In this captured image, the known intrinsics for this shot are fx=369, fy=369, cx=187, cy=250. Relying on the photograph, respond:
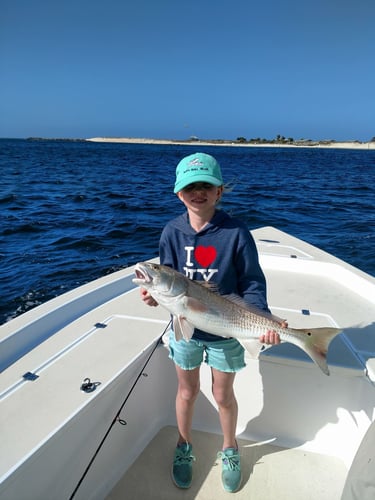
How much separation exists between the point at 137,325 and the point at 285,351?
1240 mm

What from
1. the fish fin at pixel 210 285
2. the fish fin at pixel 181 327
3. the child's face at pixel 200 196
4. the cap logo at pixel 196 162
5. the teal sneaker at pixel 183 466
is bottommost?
the teal sneaker at pixel 183 466

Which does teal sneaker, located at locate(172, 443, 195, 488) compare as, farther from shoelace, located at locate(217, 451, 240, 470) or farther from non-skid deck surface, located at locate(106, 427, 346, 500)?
shoelace, located at locate(217, 451, 240, 470)

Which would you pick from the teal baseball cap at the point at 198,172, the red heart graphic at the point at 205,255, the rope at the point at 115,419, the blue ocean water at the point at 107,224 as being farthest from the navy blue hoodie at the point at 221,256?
the blue ocean water at the point at 107,224

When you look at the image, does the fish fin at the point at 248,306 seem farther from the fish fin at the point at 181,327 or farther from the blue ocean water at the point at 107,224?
the blue ocean water at the point at 107,224

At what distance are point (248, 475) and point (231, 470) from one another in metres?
0.26

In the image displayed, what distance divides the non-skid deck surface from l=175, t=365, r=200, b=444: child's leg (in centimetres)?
35

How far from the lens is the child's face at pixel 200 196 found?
7.61 ft

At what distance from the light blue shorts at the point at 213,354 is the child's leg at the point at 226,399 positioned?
70 millimetres

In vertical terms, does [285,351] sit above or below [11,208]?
above

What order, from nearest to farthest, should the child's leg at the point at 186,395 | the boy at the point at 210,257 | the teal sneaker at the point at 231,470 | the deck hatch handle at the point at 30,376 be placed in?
the boy at the point at 210,257
the deck hatch handle at the point at 30,376
the child's leg at the point at 186,395
the teal sneaker at the point at 231,470

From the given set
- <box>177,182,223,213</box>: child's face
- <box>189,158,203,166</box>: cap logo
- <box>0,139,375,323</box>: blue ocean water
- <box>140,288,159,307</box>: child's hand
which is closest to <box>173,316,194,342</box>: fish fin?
<box>140,288,159,307</box>: child's hand

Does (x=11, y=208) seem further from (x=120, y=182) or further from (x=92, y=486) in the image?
(x=92, y=486)

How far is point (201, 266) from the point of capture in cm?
238

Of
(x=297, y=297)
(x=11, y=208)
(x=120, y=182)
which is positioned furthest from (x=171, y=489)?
(x=120, y=182)
